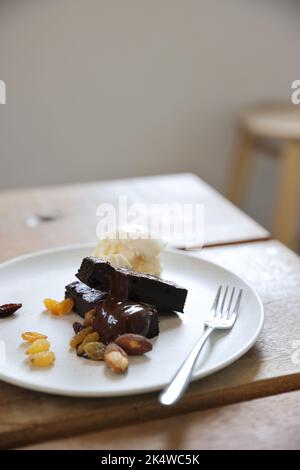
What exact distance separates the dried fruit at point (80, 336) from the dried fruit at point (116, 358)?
0.06 meters

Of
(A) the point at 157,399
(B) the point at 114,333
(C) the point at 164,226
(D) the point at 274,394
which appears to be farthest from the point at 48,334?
(C) the point at 164,226

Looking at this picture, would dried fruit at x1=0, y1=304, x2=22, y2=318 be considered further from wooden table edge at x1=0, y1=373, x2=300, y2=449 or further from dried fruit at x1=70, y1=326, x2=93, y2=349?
wooden table edge at x1=0, y1=373, x2=300, y2=449

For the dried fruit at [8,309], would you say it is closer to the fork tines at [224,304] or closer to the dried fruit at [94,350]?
the dried fruit at [94,350]

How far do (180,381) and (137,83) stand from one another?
202 centimetres

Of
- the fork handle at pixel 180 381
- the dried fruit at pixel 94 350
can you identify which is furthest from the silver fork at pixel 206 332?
the dried fruit at pixel 94 350

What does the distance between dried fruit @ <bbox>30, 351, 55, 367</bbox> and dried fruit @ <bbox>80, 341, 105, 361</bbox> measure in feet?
0.16

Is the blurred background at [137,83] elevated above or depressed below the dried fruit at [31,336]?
above

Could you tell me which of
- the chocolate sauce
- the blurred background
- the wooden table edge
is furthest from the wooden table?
the blurred background

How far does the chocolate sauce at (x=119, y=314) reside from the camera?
846mm

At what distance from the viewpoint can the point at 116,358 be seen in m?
0.78

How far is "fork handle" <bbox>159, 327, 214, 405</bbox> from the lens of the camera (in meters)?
0.71

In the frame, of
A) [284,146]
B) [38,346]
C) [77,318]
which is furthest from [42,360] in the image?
[284,146]

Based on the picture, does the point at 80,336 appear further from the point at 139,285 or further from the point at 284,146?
the point at 284,146
